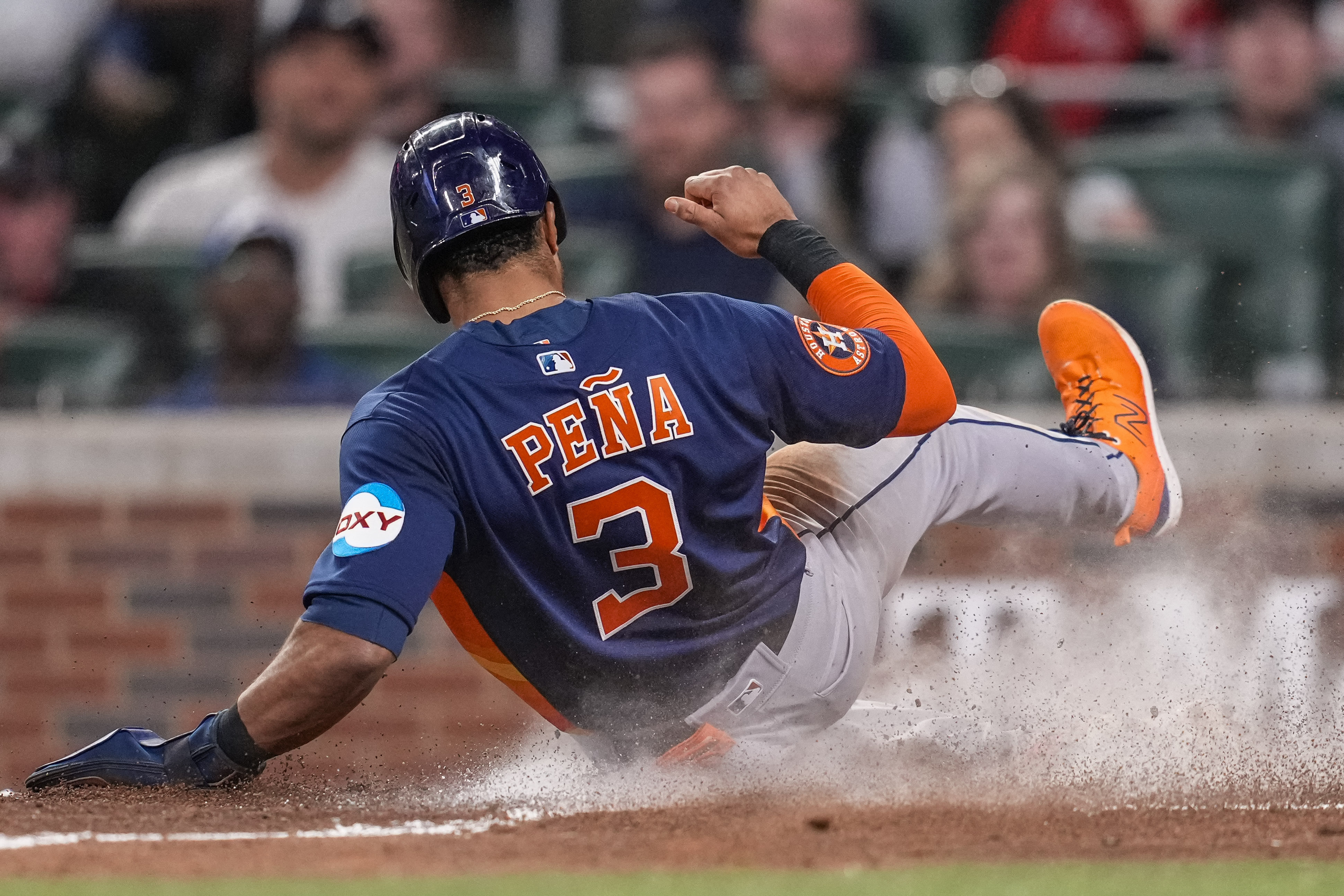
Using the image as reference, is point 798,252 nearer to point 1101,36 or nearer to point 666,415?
point 666,415

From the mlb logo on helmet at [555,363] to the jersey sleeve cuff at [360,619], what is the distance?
0.52m

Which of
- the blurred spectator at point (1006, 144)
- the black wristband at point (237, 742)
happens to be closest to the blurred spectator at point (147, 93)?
the blurred spectator at point (1006, 144)

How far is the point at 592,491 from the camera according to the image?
2869 mm

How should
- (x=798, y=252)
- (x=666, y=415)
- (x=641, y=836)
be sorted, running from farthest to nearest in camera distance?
1. (x=798, y=252)
2. (x=666, y=415)
3. (x=641, y=836)

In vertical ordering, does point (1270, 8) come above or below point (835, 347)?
above

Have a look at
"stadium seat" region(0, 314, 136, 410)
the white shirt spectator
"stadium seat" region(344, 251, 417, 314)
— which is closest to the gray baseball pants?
"stadium seat" region(344, 251, 417, 314)

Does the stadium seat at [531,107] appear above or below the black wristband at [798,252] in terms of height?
above

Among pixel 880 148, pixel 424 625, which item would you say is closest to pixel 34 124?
pixel 424 625

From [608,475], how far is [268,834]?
86 cm

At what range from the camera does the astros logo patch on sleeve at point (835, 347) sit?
9.70 ft

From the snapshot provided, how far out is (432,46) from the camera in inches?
259

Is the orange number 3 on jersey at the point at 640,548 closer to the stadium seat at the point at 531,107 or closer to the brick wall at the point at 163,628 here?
the brick wall at the point at 163,628

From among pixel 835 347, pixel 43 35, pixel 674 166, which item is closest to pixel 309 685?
pixel 835 347

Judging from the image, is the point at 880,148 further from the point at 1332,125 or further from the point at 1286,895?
the point at 1286,895
